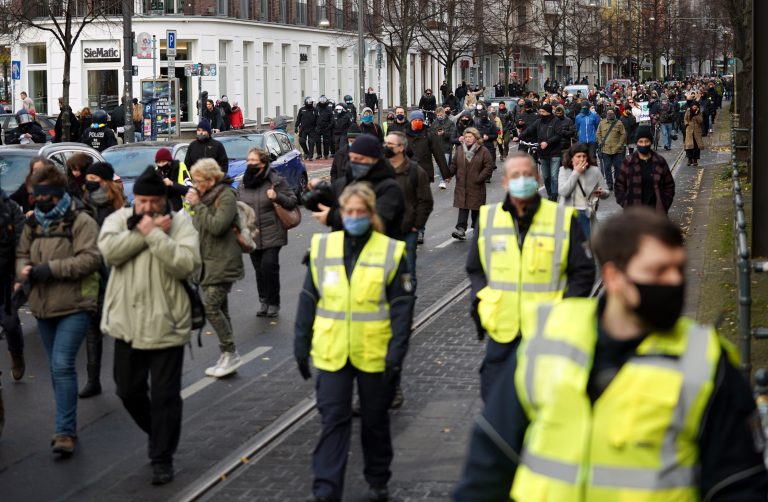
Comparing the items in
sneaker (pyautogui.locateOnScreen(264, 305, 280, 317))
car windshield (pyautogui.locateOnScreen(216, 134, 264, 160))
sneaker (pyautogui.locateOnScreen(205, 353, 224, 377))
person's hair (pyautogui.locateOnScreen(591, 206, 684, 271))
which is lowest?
sneaker (pyautogui.locateOnScreen(205, 353, 224, 377))

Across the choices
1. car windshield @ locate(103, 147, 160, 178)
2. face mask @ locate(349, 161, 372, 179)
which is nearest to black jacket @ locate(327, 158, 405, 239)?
face mask @ locate(349, 161, 372, 179)

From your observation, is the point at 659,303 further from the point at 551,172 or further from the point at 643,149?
the point at 551,172

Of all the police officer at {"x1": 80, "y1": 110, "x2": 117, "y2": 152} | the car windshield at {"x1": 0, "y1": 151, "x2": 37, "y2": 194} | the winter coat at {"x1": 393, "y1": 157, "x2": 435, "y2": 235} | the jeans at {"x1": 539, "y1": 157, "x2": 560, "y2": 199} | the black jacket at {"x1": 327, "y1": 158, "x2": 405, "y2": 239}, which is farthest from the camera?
the police officer at {"x1": 80, "y1": 110, "x2": 117, "y2": 152}

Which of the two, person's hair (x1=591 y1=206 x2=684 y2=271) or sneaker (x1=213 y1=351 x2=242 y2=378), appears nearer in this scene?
person's hair (x1=591 y1=206 x2=684 y2=271)

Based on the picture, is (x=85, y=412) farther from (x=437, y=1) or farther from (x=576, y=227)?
(x=437, y=1)

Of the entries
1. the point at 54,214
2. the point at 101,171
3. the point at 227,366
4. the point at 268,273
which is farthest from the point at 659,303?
the point at 268,273

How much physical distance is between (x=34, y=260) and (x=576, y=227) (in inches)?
131

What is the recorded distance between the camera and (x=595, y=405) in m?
3.21

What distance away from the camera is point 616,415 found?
125 inches

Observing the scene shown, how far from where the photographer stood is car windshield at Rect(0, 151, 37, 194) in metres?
15.8

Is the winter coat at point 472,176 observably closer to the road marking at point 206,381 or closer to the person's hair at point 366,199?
the road marking at point 206,381

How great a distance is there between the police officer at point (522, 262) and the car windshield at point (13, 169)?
395 inches

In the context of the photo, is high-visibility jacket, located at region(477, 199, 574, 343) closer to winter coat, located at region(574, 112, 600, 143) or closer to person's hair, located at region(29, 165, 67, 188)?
person's hair, located at region(29, 165, 67, 188)

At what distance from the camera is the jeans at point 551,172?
69.3ft
